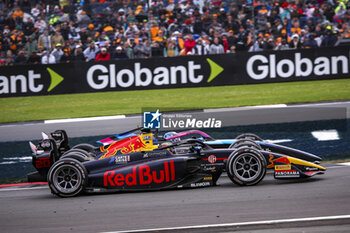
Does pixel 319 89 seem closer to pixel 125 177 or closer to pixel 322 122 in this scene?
pixel 322 122

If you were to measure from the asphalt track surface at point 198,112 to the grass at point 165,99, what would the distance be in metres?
0.79

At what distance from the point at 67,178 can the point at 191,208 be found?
6.34 feet

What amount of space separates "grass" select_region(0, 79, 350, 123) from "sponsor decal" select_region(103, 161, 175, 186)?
6912mm

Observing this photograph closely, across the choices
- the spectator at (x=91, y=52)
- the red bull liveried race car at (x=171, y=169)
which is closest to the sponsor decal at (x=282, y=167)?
the red bull liveried race car at (x=171, y=169)

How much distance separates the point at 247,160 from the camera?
6.64 metres

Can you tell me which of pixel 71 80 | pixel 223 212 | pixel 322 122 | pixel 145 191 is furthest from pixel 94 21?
pixel 223 212

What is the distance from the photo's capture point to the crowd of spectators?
15570 millimetres

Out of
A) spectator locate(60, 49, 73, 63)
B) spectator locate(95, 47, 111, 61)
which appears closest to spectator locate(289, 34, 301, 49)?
spectator locate(95, 47, 111, 61)

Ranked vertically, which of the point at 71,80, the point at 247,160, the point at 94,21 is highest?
the point at 94,21

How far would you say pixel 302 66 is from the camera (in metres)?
15.2

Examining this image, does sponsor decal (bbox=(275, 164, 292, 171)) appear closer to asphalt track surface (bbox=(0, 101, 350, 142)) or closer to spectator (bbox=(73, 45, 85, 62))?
asphalt track surface (bbox=(0, 101, 350, 142))

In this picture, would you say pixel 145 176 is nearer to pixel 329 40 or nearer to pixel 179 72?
pixel 179 72

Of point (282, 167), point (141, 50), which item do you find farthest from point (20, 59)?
point (282, 167)

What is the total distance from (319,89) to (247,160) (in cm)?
921
